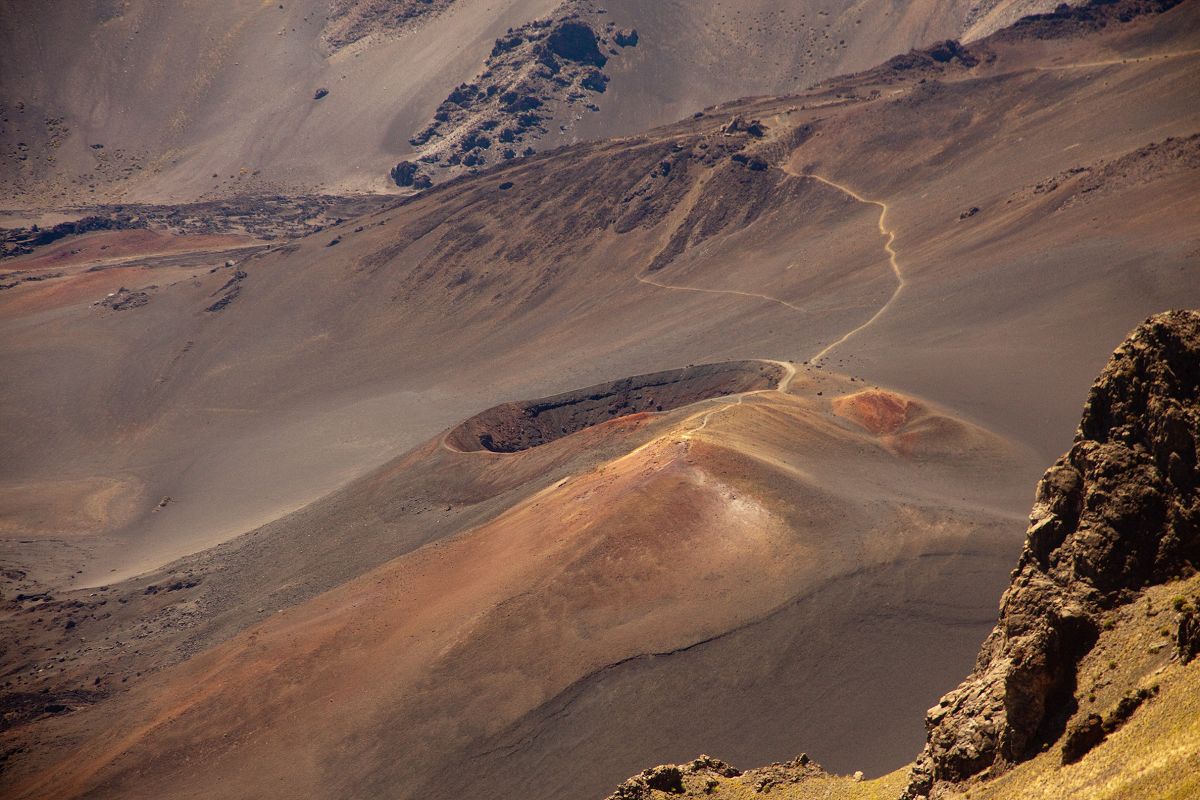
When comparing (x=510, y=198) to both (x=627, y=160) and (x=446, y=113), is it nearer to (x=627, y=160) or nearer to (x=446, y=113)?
(x=627, y=160)

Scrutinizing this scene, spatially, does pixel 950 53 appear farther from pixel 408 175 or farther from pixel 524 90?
pixel 408 175

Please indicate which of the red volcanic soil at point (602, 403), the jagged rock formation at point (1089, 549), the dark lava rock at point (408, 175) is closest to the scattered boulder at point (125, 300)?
the dark lava rock at point (408, 175)

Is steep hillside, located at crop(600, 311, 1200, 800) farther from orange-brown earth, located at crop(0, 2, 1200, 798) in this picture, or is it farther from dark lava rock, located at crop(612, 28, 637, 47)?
dark lava rock, located at crop(612, 28, 637, 47)

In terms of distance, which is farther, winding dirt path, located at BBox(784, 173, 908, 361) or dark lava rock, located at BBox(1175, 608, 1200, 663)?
winding dirt path, located at BBox(784, 173, 908, 361)

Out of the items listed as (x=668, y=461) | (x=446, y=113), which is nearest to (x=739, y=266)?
(x=668, y=461)

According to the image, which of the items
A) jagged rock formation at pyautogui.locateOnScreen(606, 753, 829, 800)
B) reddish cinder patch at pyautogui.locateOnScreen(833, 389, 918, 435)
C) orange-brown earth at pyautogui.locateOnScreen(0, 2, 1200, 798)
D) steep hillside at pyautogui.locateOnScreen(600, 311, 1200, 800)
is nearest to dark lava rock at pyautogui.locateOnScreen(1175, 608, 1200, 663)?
steep hillside at pyautogui.locateOnScreen(600, 311, 1200, 800)

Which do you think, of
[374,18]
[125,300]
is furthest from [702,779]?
[374,18]
